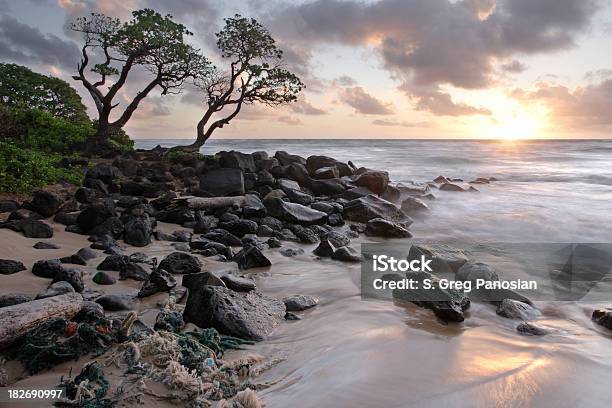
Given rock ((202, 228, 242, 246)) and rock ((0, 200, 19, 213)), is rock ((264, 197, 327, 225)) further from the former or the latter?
rock ((0, 200, 19, 213))

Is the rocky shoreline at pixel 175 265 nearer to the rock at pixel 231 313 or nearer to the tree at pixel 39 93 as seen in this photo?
the rock at pixel 231 313

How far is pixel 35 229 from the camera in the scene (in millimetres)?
6246

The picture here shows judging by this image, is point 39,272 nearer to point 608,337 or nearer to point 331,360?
point 331,360

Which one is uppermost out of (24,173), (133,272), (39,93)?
(39,93)

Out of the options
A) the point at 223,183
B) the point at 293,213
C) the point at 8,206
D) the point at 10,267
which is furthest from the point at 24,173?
the point at 293,213

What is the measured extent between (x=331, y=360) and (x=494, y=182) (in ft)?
64.1

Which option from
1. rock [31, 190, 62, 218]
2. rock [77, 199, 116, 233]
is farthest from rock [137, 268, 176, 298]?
rock [31, 190, 62, 218]

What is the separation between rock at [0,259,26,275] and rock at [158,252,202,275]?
149 cm

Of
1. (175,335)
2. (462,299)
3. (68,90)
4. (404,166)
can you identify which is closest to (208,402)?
(175,335)

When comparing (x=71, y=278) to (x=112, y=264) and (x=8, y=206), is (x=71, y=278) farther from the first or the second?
(x=8, y=206)

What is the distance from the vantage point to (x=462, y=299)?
455cm

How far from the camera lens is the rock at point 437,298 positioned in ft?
13.9

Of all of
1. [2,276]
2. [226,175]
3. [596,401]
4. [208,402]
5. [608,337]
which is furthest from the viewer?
[226,175]

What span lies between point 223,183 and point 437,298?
305 inches
